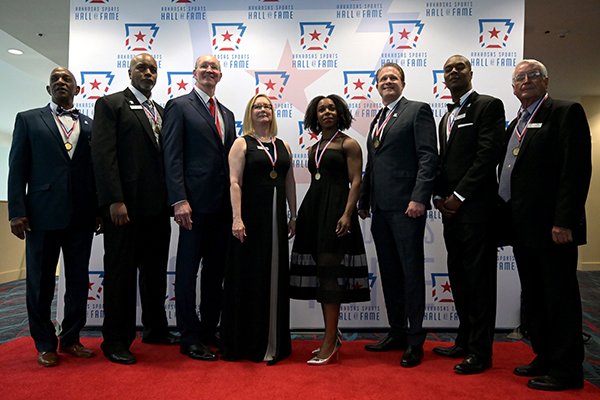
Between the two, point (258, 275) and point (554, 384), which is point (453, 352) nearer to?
point (554, 384)

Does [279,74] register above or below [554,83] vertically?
below

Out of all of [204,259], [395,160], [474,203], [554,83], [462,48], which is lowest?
[204,259]

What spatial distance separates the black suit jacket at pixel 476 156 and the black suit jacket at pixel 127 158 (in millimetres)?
1871

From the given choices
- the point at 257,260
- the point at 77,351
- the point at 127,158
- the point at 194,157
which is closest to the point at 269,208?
the point at 257,260

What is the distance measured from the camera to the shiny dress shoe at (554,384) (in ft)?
7.43

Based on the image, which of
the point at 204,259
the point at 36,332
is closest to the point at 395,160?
the point at 204,259

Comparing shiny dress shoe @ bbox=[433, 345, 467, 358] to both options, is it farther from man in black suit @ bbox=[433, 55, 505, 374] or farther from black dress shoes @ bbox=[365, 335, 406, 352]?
black dress shoes @ bbox=[365, 335, 406, 352]

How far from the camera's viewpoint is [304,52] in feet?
12.6

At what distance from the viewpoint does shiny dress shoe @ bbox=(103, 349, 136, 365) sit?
265cm

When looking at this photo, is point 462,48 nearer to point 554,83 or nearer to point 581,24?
point 581,24

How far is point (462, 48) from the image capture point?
3.81 metres

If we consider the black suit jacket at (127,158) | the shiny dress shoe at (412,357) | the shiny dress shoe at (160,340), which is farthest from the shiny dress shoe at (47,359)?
the shiny dress shoe at (412,357)

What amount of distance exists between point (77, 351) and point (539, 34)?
6322mm

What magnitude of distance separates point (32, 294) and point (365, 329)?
2486mm
